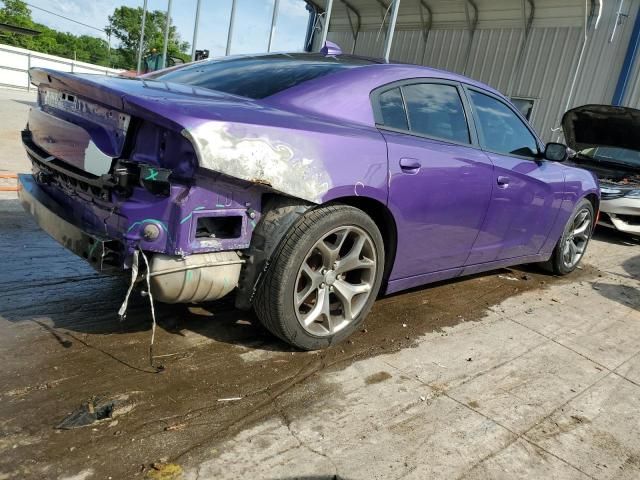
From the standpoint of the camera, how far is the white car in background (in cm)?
733

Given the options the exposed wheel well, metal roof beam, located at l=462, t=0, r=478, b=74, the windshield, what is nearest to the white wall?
metal roof beam, located at l=462, t=0, r=478, b=74

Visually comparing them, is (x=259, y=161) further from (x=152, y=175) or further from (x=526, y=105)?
(x=526, y=105)

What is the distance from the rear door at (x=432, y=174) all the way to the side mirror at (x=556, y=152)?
102 centimetres

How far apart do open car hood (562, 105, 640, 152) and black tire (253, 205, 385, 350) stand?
21.2 ft

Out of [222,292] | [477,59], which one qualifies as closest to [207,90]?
[222,292]

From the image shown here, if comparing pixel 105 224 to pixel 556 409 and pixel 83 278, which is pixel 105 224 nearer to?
pixel 83 278

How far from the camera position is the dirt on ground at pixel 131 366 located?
2033 millimetres

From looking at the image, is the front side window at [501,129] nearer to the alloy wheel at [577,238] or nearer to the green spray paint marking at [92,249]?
the alloy wheel at [577,238]

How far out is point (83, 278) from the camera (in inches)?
143

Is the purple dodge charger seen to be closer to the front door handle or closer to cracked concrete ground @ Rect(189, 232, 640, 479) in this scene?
the front door handle

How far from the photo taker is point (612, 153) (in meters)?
8.84

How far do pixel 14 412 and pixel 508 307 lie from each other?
343 centimetres

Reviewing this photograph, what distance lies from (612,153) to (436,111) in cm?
687

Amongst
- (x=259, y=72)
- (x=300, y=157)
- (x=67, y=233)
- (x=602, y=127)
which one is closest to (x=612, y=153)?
(x=602, y=127)
